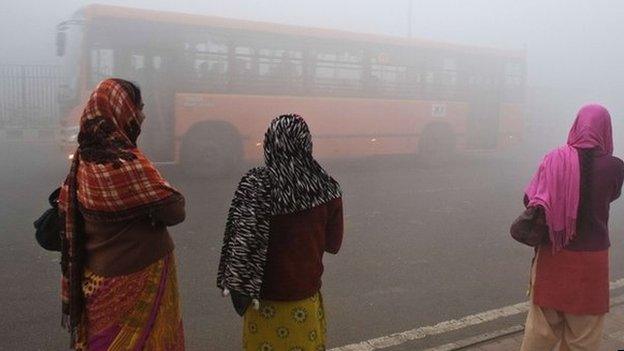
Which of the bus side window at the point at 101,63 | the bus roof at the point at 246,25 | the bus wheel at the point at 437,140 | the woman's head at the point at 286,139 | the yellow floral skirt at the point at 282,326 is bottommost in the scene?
the yellow floral skirt at the point at 282,326

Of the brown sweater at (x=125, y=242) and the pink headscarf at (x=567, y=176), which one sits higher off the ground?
the pink headscarf at (x=567, y=176)

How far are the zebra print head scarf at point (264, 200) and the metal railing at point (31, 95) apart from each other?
1869 centimetres

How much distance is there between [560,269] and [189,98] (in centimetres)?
841

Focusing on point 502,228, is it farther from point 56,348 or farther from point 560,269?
point 56,348

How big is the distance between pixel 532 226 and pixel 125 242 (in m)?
1.86

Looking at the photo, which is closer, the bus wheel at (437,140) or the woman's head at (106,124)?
the woman's head at (106,124)

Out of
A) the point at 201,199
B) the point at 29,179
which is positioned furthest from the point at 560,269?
the point at 29,179

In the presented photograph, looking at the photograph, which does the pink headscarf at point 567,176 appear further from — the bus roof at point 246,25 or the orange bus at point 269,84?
the bus roof at point 246,25

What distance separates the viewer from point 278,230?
2.25m

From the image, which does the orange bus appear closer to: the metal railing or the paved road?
the paved road

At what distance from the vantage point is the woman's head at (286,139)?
7.25ft

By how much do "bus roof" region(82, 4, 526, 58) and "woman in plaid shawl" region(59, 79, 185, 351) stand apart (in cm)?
838

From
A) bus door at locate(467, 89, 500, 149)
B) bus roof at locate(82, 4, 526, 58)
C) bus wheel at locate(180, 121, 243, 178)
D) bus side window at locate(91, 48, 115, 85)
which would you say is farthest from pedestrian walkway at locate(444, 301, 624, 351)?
bus door at locate(467, 89, 500, 149)

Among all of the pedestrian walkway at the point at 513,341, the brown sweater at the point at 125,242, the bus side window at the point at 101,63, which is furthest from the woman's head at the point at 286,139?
the bus side window at the point at 101,63
